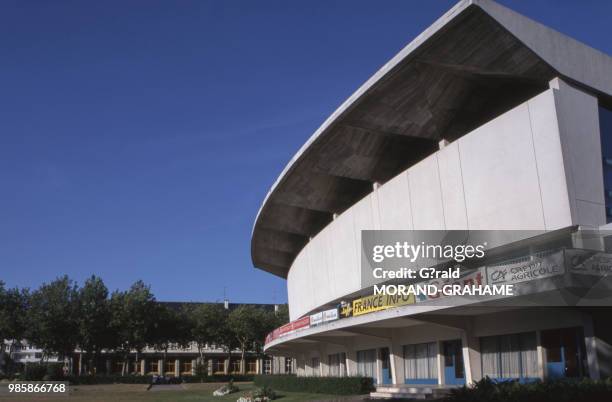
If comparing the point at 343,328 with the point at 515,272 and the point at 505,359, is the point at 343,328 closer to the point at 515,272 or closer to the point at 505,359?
the point at 505,359

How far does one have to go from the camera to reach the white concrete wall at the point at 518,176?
22812 mm

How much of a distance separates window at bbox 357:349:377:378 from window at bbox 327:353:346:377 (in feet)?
11.5

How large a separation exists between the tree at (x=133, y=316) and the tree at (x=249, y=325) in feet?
37.5

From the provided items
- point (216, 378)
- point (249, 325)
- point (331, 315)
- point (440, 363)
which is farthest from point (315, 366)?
point (249, 325)

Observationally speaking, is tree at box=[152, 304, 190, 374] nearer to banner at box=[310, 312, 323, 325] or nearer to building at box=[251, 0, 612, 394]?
banner at box=[310, 312, 323, 325]

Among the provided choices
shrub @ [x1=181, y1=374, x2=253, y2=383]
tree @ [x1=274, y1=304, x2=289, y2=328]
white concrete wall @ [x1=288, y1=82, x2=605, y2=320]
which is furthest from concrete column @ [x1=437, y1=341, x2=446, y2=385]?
tree @ [x1=274, y1=304, x2=289, y2=328]

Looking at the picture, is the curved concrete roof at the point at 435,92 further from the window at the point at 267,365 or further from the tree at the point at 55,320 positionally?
the window at the point at 267,365

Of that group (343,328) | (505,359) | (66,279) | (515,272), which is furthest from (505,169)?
(66,279)

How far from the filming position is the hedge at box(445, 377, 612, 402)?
16.5 meters

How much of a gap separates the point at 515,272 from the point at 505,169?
228 inches

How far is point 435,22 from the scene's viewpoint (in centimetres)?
2395

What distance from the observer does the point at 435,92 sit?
28.4 m

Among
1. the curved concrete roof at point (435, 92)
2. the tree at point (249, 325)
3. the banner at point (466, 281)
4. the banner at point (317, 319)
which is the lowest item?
the banner at point (317, 319)

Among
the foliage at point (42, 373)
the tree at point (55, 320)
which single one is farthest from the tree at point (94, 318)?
the foliage at point (42, 373)
